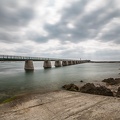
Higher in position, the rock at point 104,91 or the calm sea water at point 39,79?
the rock at point 104,91

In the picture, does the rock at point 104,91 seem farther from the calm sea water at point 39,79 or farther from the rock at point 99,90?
the calm sea water at point 39,79

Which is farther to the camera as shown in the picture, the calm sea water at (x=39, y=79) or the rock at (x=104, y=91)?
the calm sea water at (x=39, y=79)

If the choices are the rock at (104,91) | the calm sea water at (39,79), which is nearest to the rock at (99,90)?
the rock at (104,91)

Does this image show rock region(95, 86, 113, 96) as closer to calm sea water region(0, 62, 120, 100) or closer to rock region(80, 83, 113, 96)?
rock region(80, 83, 113, 96)

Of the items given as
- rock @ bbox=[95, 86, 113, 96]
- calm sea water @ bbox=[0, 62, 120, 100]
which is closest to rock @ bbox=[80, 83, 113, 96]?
rock @ bbox=[95, 86, 113, 96]

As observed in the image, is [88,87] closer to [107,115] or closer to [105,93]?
[105,93]

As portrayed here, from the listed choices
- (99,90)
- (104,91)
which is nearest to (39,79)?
(99,90)

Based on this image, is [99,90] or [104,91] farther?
[99,90]

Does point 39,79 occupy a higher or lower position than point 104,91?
lower

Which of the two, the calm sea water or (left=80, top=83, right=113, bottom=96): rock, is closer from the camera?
(left=80, top=83, right=113, bottom=96): rock

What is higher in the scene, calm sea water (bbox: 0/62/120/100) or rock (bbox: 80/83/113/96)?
rock (bbox: 80/83/113/96)

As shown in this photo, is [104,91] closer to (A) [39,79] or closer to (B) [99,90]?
(B) [99,90]

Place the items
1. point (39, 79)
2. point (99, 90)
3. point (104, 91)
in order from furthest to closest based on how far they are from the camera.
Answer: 1. point (39, 79)
2. point (99, 90)
3. point (104, 91)

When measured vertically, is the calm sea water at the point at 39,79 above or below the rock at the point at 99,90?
below
